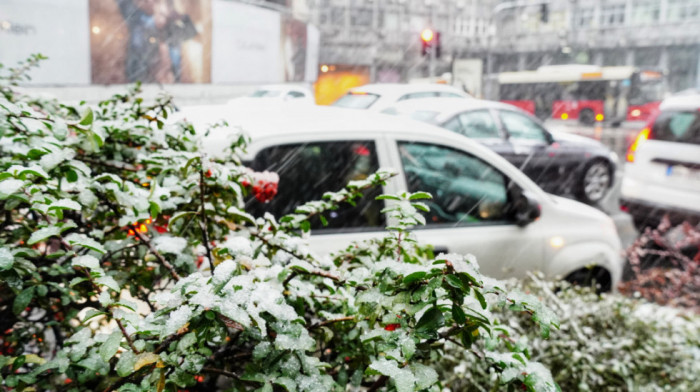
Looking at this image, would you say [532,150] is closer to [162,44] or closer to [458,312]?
[162,44]

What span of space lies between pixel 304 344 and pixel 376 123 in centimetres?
226

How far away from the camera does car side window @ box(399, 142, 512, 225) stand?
3.32 m

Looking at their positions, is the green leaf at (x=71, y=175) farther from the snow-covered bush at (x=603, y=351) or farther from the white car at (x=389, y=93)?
the white car at (x=389, y=93)

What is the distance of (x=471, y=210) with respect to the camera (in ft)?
11.5

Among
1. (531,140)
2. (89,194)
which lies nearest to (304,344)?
(89,194)

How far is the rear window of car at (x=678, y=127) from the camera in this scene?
6059mm

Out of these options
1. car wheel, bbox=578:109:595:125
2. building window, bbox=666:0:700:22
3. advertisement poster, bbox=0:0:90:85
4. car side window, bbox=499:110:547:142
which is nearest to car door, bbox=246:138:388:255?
advertisement poster, bbox=0:0:90:85

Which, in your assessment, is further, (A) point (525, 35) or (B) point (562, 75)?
(B) point (562, 75)

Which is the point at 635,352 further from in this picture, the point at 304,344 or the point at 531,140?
the point at 531,140

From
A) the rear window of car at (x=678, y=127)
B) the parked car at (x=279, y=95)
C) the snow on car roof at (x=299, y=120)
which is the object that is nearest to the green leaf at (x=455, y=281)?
the snow on car roof at (x=299, y=120)

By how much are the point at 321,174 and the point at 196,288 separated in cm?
202

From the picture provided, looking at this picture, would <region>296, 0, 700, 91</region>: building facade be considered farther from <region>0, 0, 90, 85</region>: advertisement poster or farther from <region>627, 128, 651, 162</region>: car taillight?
<region>0, 0, 90, 85</region>: advertisement poster

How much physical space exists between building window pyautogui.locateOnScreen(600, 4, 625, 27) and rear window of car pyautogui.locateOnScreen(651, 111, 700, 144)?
324 centimetres

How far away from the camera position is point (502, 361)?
1.28 m
